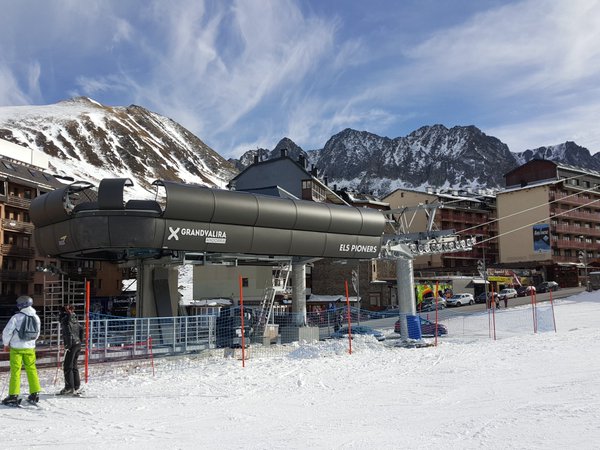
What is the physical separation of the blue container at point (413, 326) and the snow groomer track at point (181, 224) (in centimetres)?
434

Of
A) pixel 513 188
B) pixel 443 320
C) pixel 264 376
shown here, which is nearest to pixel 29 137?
pixel 513 188

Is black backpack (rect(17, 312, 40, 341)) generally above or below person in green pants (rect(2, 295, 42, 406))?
above

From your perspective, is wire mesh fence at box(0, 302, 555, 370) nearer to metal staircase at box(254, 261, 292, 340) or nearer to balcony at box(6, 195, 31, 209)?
metal staircase at box(254, 261, 292, 340)

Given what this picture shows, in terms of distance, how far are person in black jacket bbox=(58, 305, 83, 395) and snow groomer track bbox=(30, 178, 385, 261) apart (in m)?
8.55

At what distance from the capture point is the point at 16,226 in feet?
160

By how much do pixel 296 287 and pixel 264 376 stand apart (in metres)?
14.5

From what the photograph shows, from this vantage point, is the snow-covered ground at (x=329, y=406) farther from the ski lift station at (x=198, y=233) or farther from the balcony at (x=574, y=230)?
the balcony at (x=574, y=230)

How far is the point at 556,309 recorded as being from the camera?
42594 mm

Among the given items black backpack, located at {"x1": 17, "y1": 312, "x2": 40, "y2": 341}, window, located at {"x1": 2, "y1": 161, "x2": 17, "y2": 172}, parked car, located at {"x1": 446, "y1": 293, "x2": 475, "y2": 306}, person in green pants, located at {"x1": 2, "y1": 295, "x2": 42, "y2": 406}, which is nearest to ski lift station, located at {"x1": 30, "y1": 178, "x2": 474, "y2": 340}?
black backpack, located at {"x1": 17, "y1": 312, "x2": 40, "y2": 341}

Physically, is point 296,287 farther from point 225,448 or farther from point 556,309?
point 556,309

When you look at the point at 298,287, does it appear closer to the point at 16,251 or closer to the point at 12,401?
the point at 12,401

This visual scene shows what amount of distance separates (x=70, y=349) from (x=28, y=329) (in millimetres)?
1536

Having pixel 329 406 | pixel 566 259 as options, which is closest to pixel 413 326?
pixel 329 406

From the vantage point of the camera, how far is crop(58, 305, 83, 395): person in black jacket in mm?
11242
